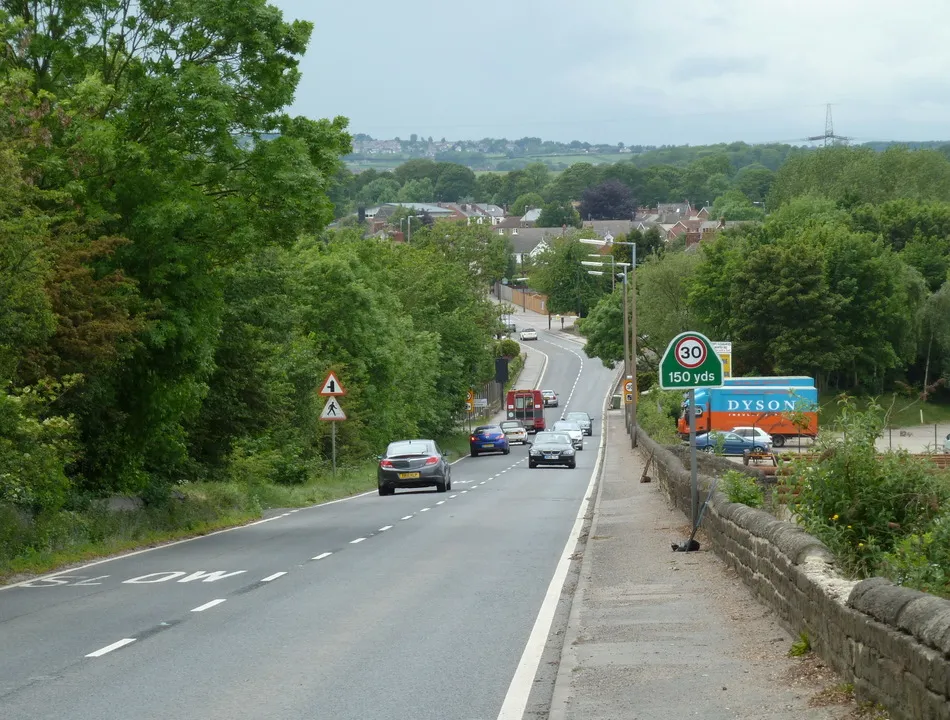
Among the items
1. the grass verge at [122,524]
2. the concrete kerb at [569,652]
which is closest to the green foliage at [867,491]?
the concrete kerb at [569,652]

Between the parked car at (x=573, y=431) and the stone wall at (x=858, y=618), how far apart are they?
194 feet

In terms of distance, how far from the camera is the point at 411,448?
4000cm

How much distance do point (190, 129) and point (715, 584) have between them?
13.2 m

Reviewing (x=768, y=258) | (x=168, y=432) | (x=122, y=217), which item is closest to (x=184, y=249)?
(x=122, y=217)

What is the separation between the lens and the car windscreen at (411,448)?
39.8 m

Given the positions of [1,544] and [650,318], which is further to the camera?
[650,318]

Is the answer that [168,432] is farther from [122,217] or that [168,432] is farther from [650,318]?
[650,318]

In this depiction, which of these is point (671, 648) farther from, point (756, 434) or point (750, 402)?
point (750, 402)

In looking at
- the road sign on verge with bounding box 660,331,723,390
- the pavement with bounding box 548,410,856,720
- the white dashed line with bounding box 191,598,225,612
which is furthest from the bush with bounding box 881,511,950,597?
the white dashed line with bounding box 191,598,225,612

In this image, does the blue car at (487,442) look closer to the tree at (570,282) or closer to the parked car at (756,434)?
the parked car at (756,434)

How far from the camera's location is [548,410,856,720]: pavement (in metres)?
8.75

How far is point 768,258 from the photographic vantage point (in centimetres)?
8712

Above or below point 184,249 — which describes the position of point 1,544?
below

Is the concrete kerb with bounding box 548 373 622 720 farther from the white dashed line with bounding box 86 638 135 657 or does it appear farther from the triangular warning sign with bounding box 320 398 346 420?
the triangular warning sign with bounding box 320 398 346 420
